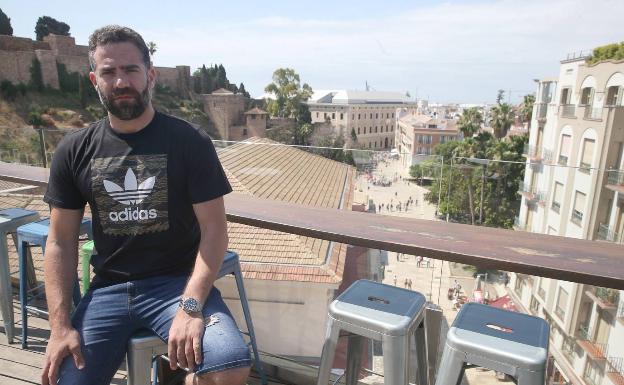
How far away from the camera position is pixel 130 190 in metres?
1.53

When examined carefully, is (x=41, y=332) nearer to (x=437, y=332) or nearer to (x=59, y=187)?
(x=59, y=187)

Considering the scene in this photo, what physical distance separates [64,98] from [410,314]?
4166cm

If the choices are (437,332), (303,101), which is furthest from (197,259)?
(303,101)

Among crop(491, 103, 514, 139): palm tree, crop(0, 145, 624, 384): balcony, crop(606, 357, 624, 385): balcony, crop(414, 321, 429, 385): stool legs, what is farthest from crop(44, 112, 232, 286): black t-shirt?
crop(491, 103, 514, 139): palm tree

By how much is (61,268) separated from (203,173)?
0.67 meters

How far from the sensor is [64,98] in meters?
36.0

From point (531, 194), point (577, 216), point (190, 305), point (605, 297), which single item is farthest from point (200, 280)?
point (577, 216)

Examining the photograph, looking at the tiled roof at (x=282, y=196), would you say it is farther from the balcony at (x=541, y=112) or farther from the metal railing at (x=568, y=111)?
the balcony at (x=541, y=112)

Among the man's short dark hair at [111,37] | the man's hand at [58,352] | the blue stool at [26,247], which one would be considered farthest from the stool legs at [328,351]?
the blue stool at [26,247]

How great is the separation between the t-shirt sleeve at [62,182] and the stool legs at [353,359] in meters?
1.20

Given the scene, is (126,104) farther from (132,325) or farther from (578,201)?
(578,201)

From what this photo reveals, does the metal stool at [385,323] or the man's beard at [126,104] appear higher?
the man's beard at [126,104]

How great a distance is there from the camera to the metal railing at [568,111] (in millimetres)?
12844

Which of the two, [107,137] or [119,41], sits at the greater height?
[119,41]
